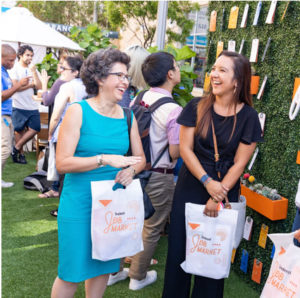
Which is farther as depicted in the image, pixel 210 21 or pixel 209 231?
pixel 210 21

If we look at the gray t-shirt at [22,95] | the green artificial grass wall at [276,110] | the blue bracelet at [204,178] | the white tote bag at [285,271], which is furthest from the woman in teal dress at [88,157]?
the gray t-shirt at [22,95]

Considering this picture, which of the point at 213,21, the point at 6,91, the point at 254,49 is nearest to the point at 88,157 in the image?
the point at 254,49

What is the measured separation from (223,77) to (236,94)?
127 millimetres

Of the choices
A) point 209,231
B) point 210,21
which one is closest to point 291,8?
point 210,21

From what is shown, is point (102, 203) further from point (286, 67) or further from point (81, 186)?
point (286, 67)

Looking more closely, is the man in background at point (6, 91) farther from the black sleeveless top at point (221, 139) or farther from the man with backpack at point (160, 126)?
the black sleeveless top at point (221, 139)

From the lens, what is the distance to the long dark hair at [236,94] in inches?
89.4

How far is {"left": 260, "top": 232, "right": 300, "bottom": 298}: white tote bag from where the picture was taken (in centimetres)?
183

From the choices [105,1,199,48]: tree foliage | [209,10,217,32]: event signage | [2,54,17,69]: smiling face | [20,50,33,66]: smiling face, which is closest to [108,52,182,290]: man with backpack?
[209,10,217,32]: event signage

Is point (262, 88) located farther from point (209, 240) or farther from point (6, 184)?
point (6, 184)

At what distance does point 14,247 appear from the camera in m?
3.65

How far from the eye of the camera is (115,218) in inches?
79.3

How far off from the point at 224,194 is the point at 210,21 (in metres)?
2.03

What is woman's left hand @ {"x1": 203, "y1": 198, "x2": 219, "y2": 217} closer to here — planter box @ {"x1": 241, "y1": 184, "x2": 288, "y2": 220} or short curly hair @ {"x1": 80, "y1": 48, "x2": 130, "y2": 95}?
planter box @ {"x1": 241, "y1": 184, "x2": 288, "y2": 220}
